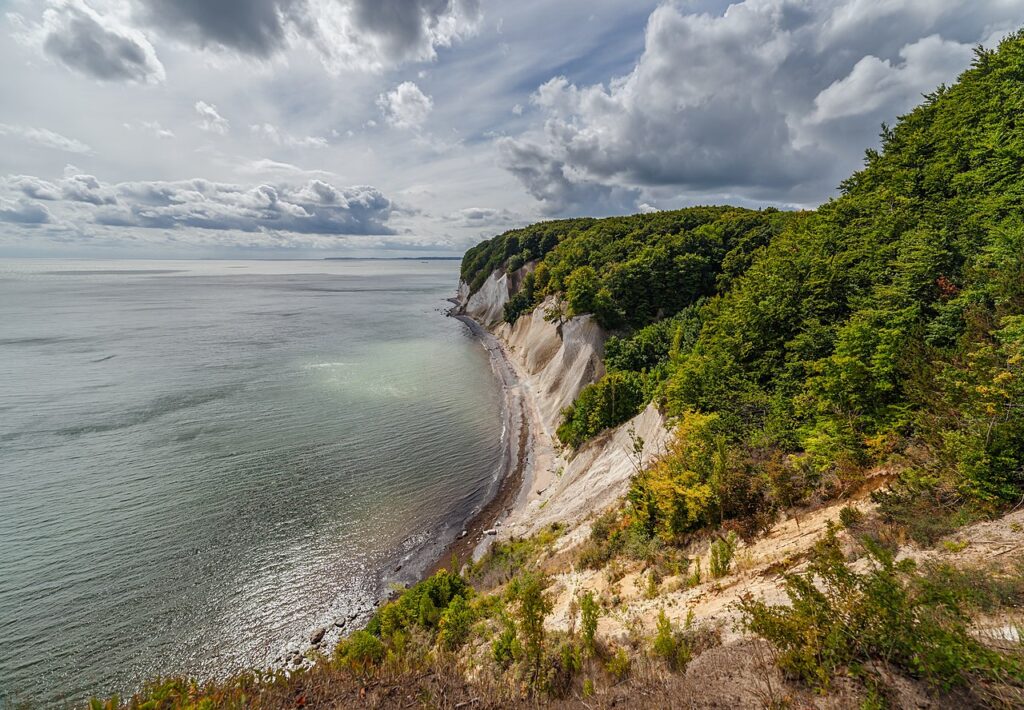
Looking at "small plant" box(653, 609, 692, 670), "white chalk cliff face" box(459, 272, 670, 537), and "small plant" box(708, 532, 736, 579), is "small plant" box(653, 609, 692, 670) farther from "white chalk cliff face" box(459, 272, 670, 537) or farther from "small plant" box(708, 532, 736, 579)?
"white chalk cliff face" box(459, 272, 670, 537)

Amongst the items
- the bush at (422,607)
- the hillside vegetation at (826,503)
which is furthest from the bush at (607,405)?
the bush at (422,607)

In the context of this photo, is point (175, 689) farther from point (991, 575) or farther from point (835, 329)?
point (835, 329)

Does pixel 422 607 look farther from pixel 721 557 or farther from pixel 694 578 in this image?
pixel 721 557

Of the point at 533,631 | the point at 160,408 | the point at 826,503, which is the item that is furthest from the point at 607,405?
the point at 160,408

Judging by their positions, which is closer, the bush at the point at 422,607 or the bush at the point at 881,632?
the bush at the point at 881,632

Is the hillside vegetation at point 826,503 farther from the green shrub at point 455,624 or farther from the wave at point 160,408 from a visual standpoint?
the wave at point 160,408
